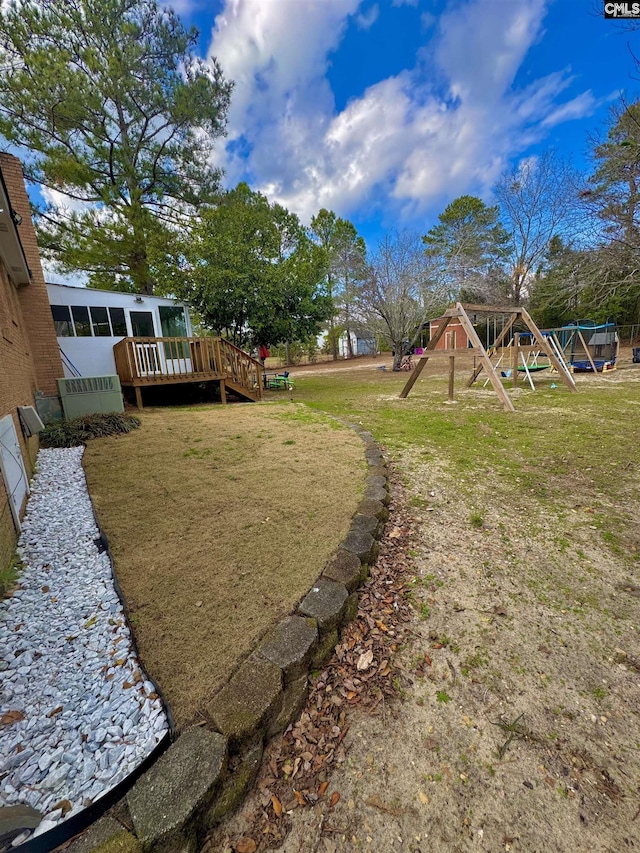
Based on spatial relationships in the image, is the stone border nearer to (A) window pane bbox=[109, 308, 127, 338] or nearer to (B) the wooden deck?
(B) the wooden deck

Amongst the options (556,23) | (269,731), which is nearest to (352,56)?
(556,23)

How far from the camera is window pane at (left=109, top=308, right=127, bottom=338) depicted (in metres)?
10.4

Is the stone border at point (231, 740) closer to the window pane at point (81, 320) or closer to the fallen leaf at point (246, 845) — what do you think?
the fallen leaf at point (246, 845)

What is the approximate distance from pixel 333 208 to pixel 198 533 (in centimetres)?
2868

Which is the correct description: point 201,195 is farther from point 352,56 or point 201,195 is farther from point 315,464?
point 315,464

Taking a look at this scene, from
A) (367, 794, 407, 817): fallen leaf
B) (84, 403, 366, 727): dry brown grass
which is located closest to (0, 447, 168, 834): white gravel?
(84, 403, 366, 727): dry brown grass

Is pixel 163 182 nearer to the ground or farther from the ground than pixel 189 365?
farther from the ground

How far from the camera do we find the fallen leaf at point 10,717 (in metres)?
1.37

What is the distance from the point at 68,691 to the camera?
59.0 inches

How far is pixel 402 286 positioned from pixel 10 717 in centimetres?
1783

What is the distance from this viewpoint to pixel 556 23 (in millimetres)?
6875

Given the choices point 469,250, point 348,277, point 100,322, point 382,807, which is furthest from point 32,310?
point 469,250

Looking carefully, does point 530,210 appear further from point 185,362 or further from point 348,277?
point 185,362

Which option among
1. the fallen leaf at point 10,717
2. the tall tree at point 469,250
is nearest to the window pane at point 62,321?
the fallen leaf at point 10,717
